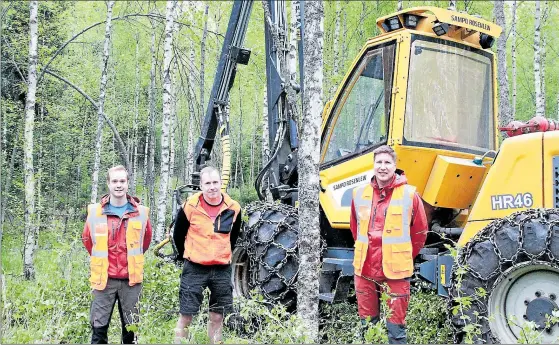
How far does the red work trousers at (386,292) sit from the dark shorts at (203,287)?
116 cm

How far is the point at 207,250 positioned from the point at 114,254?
29.3 inches

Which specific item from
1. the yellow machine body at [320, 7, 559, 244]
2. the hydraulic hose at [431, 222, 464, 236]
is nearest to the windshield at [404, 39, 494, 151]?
the yellow machine body at [320, 7, 559, 244]

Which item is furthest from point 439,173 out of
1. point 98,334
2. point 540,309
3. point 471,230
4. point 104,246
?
point 98,334

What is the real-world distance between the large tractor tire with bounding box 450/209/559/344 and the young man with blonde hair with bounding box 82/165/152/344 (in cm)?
252

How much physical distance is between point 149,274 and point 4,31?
10611 mm

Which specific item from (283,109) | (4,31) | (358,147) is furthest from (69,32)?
(358,147)

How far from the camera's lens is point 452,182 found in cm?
573

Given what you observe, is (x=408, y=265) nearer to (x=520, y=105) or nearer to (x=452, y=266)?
(x=452, y=266)

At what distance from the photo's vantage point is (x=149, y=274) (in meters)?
7.05

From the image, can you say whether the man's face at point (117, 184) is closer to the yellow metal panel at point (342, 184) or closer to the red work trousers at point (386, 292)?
the red work trousers at point (386, 292)

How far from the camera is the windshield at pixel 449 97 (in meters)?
5.72

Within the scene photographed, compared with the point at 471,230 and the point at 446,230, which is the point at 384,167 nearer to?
the point at 471,230

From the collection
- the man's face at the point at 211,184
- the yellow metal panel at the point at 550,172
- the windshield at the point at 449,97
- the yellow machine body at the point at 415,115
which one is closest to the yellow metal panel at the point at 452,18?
the yellow machine body at the point at 415,115

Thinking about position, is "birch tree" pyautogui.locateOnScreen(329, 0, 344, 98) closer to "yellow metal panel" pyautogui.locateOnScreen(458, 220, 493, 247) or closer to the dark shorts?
"yellow metal panel" pyautogui.locateOnScreen(458, 220, 493, 247)
